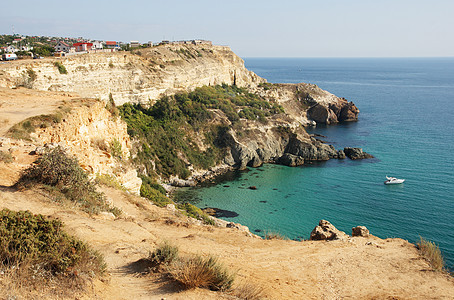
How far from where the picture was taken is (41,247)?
7.02 m

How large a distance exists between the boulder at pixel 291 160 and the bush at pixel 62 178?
46.3 m

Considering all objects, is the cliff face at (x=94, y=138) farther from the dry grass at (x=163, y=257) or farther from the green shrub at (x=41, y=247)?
the green shrub at (x=41, y=247)

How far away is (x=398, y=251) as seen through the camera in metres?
14.6

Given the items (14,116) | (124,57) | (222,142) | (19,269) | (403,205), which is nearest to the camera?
(19,269)

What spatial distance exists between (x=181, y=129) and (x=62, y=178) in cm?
4392

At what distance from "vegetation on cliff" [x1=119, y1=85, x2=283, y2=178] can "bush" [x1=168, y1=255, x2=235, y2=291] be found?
38.6 meters

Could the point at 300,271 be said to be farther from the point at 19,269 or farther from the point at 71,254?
the point at 19,269

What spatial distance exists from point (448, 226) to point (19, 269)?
38.8m

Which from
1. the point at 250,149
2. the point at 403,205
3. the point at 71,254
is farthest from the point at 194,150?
the point at 71,254

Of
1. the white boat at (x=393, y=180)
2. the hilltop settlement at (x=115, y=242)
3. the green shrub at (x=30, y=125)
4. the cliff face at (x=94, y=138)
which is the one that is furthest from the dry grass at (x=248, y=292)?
the white boat at (x=393, y=180)

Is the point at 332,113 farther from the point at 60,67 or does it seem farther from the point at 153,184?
the point at 60,67

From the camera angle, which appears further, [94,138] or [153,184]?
[153,184]

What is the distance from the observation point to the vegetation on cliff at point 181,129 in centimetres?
4884

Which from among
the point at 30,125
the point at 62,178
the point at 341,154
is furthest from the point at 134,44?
the point at 62,178
